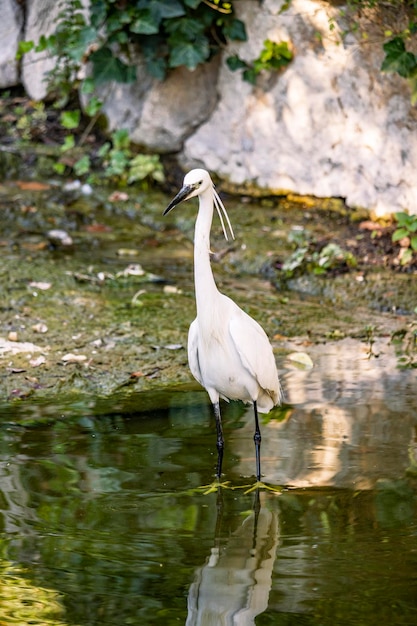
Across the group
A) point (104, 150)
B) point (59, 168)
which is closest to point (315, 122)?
point (104, 150)

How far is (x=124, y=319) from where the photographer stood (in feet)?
20.7

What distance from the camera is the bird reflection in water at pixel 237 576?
3256 mm

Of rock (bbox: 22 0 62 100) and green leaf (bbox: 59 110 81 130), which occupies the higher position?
rock (bbox: 22 0 62 100)

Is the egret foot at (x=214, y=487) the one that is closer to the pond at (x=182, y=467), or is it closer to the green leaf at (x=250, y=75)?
the pond at (x=182, y=467)

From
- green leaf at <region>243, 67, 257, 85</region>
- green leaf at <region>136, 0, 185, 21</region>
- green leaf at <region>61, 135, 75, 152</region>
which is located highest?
green leaf at <region>136, 0, 185, 21</region>

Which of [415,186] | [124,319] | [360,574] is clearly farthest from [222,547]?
[415,186]

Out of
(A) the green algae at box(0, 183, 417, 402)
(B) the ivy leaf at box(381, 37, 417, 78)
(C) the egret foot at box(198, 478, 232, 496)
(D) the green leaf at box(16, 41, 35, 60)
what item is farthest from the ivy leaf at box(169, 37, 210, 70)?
(C) the egret foot at box(198, 478, 232, 496)

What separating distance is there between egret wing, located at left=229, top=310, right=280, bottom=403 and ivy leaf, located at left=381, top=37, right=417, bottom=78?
3.22 metres

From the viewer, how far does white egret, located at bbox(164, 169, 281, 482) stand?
13.8 feet

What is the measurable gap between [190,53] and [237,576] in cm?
594

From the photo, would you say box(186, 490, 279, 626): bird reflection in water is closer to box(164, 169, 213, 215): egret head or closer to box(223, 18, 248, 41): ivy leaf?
box(164, 169, 213, 215): egret head

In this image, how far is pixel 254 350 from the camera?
14.3 ft

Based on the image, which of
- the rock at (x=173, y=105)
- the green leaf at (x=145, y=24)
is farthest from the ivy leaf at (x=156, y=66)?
the green leaf at (x=145, y=24)

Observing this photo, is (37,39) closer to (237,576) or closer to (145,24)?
(145,24)
